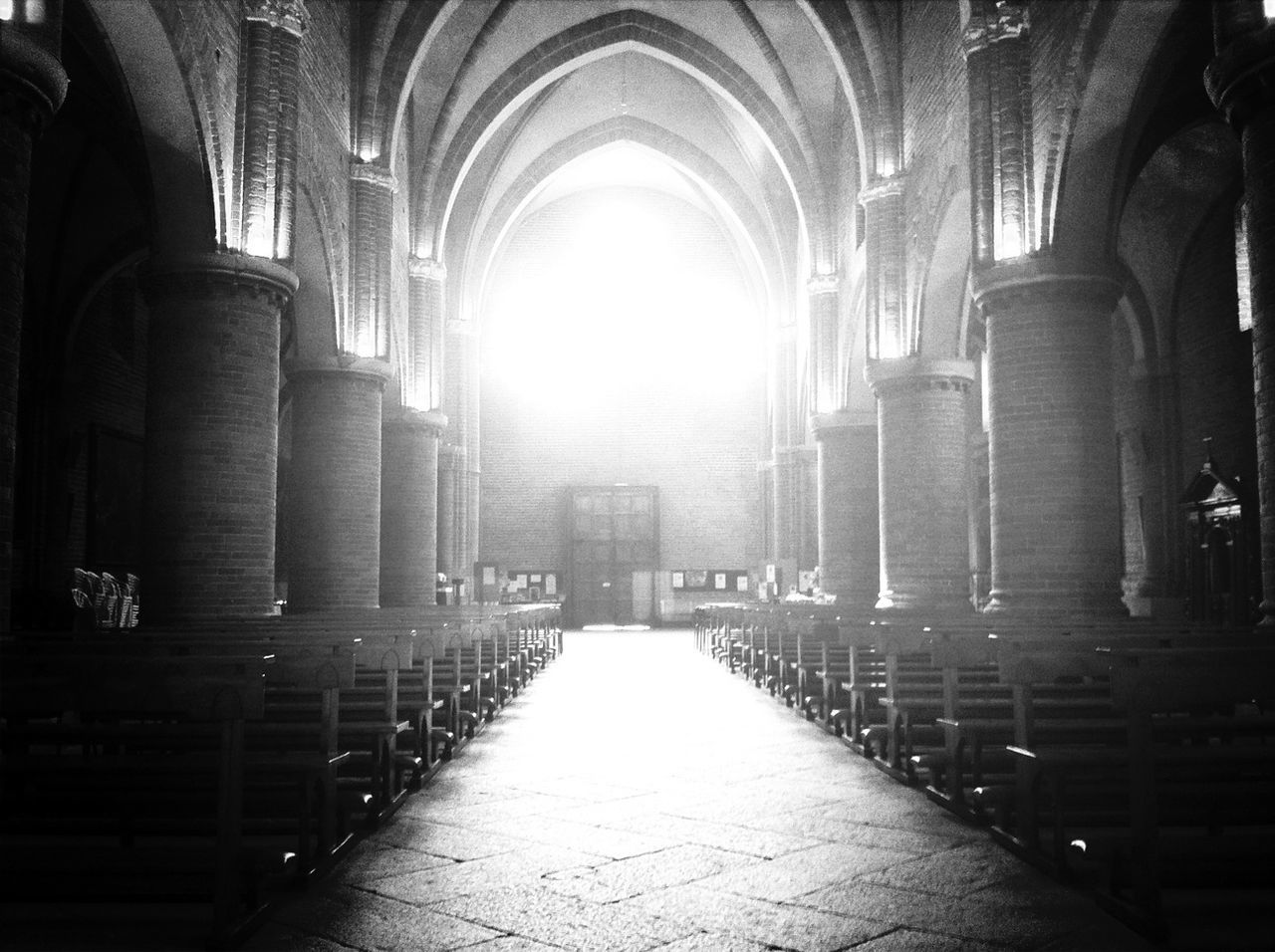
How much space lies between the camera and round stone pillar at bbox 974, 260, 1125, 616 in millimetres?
10312

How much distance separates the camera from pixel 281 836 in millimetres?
4613

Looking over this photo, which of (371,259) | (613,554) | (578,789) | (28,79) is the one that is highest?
(371,259)

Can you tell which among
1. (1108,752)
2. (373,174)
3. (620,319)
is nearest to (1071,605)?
(1108,752)

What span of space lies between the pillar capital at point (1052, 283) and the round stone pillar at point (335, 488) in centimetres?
853

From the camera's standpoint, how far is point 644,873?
4191 mm

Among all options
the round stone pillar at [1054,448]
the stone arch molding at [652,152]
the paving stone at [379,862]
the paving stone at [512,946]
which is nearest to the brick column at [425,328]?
the stone arch molding at [652,152]

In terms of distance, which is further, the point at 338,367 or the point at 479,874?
the point at 338,367

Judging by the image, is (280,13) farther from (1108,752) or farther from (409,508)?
(1108,752)

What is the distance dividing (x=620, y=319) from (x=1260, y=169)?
25407mm

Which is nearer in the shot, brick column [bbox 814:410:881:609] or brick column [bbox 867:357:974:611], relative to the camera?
brick column [bbox 867:357:974:611]

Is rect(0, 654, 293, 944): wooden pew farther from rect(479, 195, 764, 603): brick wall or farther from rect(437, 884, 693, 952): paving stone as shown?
rect(479, 195, 764, 603): brick wall

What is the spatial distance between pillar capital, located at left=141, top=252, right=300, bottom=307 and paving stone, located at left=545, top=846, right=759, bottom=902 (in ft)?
25.8

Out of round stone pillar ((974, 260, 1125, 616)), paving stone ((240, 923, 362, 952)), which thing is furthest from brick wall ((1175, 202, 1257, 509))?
paving stone ((240, 923, 362, 952))

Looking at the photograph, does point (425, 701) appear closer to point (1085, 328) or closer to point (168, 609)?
point (168, 609)
